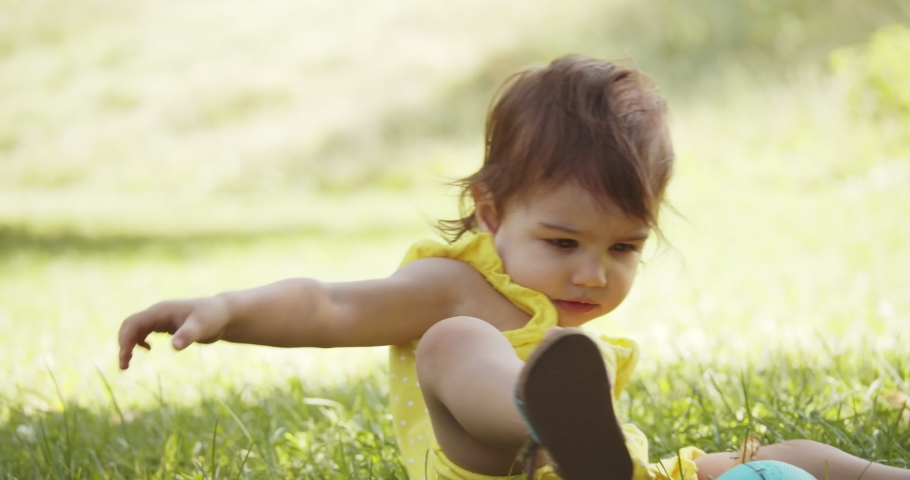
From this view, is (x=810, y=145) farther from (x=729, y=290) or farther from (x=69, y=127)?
(x=69, y=127)

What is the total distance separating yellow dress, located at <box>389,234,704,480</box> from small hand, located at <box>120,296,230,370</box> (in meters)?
0.55

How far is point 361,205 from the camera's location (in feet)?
36.9

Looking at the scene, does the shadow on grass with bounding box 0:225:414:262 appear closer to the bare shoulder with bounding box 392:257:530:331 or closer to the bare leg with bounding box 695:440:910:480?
the bare shoulder with bounding box 392:257:530:331

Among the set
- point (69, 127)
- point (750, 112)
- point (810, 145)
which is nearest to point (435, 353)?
point (810, 145)

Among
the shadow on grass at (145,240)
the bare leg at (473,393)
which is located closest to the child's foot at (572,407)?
the bare leg at (473,393)

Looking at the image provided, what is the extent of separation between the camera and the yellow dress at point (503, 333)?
6.75 ft

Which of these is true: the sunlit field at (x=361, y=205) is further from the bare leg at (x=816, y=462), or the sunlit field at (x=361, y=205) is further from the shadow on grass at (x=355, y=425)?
the bare leg at (x=816, y=462)

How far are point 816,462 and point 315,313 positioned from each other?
43.1 inches

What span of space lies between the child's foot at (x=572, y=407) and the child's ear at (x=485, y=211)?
0.90 m

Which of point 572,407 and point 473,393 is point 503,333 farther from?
point 572,407

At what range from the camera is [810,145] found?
9.36m

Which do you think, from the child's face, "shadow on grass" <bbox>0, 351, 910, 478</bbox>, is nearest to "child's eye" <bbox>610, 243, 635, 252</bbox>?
the child's face

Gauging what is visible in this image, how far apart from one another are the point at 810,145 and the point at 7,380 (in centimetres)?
773

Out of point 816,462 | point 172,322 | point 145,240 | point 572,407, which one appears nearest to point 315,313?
point 172,322
